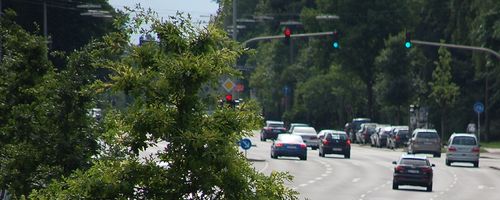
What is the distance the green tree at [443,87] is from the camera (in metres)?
93.7

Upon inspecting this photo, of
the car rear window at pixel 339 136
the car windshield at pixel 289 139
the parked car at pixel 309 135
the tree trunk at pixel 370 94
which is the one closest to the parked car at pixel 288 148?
the car windshield at pixel 289 139

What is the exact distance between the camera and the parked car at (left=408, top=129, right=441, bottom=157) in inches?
2921

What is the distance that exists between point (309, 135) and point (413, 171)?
122 feet

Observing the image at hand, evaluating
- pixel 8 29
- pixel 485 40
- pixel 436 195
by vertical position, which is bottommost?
pixel 436 195

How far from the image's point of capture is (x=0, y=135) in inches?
1031

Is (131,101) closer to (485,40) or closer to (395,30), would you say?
(485,40)

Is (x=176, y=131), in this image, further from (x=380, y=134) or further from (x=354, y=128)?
(x=354, y=128)

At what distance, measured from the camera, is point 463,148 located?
66000 millimetres

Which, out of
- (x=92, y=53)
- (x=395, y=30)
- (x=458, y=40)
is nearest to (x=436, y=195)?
(x=92, y=53)

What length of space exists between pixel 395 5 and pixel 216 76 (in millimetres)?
100592

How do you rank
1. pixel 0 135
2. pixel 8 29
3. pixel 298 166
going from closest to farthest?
1. pixel 0 135
2. pixel 8 29
3. pixel 298 166

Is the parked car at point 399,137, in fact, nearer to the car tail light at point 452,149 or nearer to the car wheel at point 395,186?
the car tail light at point 452,149

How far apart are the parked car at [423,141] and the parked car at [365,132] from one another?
22.1 metres

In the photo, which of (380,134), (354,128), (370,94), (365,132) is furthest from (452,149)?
(370,94)
